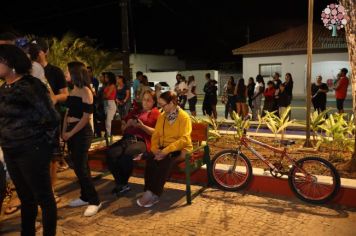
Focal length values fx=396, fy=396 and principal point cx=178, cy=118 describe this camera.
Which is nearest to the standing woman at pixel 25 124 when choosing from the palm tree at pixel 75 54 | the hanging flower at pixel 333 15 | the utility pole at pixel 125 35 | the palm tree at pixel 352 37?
the palm tree at pixel 352 37

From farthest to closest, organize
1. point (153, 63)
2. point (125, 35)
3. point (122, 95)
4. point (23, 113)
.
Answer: point (153, 63)
point (125, 35)
point (122, 95)
point (23, 113)

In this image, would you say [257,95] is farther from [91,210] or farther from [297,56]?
[297,56]

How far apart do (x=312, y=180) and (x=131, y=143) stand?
2502 millimetres

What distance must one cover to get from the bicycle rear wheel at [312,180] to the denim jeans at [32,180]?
3.08 m

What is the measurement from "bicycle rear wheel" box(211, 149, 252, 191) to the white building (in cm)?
2094

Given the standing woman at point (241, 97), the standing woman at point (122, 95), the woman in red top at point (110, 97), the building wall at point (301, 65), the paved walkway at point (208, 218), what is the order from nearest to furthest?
1. the paved walkway at point (208, 218)
2. the woman in red top at point (110, 97)
3. the standing woman at point (122, 95)
4. the standing woman at point (241, 97)
5. the building wall at point (301, 65)

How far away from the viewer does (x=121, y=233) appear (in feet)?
14.3

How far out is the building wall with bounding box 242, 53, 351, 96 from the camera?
24938 mm

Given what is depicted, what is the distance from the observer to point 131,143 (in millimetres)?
5676

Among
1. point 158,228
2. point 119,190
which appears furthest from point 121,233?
point 119,190

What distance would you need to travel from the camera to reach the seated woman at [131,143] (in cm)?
541

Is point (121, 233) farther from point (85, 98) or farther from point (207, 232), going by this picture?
point (85, 98)

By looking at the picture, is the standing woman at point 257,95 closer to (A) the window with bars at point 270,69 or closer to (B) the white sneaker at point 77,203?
(B) the white sneaker at point 77,203

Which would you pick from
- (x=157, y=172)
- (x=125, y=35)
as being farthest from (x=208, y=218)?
(x=125, y=35)
